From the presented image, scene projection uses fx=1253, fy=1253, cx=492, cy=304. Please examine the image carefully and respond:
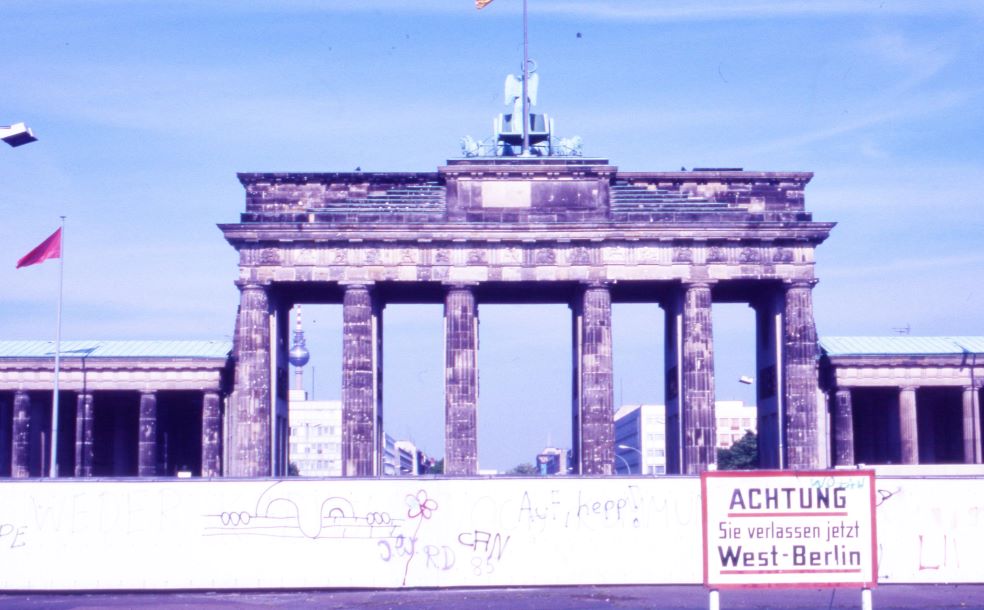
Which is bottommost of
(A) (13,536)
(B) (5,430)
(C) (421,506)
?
(A) (13,536)

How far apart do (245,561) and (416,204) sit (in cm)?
3567

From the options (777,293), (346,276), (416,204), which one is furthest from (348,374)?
(777,293)

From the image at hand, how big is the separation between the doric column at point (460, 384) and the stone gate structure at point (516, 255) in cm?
7

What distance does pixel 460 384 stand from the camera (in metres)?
59.7

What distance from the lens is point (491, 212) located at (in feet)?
A: 199

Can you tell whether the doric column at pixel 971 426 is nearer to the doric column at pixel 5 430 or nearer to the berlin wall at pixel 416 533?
the berlin wall at pixel 416 533

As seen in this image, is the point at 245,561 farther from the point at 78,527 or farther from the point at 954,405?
the point at 954,405

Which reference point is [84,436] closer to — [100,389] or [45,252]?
[100,389]

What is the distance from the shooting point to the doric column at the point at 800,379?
5894 cm

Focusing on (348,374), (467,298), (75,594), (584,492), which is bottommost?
(75,594)

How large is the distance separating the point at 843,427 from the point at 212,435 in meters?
30.4

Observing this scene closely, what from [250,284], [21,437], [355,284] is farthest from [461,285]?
[21,437]

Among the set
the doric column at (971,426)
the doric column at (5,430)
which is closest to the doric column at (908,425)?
the doric column at (971,426)

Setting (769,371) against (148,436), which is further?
(769,371)
